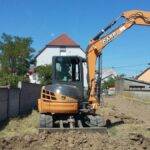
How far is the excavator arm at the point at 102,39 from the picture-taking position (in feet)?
65.0

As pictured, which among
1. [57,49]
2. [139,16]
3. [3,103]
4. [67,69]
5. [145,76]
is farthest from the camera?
[145,76]

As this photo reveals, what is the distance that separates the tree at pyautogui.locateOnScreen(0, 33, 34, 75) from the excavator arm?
47.3 m

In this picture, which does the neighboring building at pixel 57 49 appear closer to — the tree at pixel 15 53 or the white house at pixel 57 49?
the white house at pixel 57 49

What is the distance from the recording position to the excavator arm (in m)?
19.8

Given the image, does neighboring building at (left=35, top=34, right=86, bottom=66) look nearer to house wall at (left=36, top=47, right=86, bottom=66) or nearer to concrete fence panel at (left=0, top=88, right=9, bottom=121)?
house wall at (left=36, top=47, right=86, bottom=66)

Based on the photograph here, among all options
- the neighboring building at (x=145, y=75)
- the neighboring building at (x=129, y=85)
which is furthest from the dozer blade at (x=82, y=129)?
the neighboring building at (x=145, y=75)

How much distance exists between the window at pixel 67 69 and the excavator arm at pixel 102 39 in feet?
3.97

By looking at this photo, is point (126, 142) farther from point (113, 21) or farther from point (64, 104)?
point (113, 21)

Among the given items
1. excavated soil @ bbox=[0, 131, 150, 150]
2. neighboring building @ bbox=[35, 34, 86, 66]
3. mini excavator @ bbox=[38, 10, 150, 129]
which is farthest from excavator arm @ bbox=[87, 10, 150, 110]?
neighboring building @ bbox=[35, 34, 86, 66]

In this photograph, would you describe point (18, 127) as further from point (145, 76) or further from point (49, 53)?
point (145, 76)

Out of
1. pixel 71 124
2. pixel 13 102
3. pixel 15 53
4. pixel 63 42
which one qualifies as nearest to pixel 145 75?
pixel 63 42

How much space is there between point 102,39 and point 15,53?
158ft

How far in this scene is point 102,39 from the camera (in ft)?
66.7

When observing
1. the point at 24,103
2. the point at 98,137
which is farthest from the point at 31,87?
the point at 98,137
